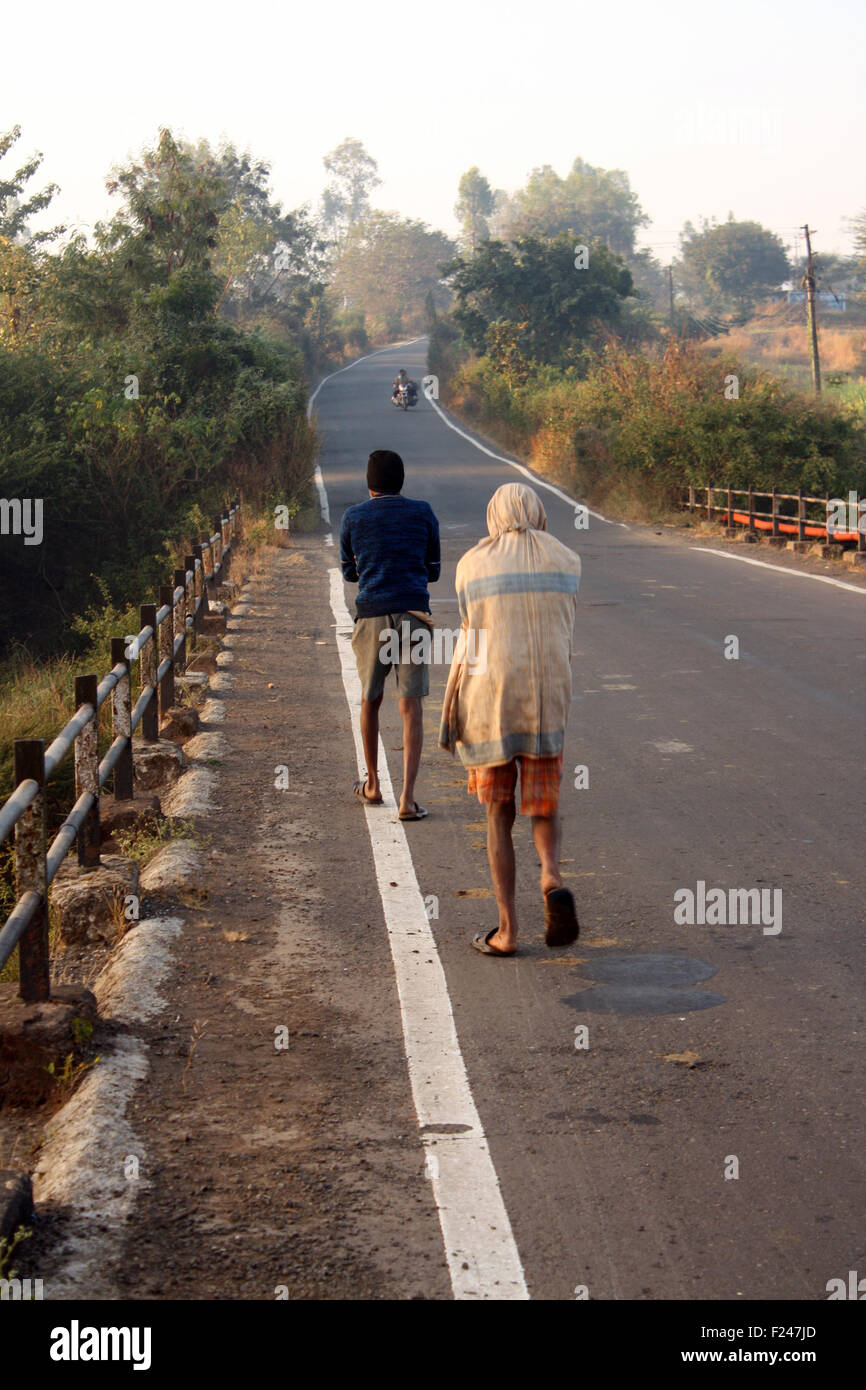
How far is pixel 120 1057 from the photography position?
4.79 m

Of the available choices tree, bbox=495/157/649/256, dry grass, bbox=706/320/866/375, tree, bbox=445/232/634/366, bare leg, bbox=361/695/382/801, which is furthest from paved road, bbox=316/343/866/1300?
tree, bbox=495/157/649/256

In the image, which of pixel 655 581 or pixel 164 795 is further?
pixel 655 581

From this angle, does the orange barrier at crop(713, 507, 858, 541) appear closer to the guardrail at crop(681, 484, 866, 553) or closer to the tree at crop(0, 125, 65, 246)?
the guardrail at crop(681, 484, 866, 553)

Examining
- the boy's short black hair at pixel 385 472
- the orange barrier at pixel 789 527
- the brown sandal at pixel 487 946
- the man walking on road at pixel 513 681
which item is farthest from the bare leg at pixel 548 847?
the orange barrier at pixel 789 527

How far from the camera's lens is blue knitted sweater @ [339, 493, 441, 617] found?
Answer: 7902 millimetres

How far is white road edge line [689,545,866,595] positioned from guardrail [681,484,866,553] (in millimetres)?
1016

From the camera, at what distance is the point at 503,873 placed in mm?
5766

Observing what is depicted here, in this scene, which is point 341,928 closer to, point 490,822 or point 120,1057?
point 490,822

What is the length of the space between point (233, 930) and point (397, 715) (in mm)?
4927

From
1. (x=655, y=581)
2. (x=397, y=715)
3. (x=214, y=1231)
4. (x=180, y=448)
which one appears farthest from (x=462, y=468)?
(x=214, y=1231)

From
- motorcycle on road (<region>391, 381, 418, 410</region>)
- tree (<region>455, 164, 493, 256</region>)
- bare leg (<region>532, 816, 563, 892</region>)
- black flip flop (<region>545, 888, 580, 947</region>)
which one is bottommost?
black flip flop (<region>545, 888, 580, 947</region>)

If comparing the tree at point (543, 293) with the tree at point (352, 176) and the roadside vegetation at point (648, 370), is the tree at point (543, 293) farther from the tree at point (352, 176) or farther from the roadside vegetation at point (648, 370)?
the tree at point (352, 176)

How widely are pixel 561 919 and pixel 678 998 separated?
55cm

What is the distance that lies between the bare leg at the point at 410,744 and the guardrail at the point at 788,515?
546 inches
